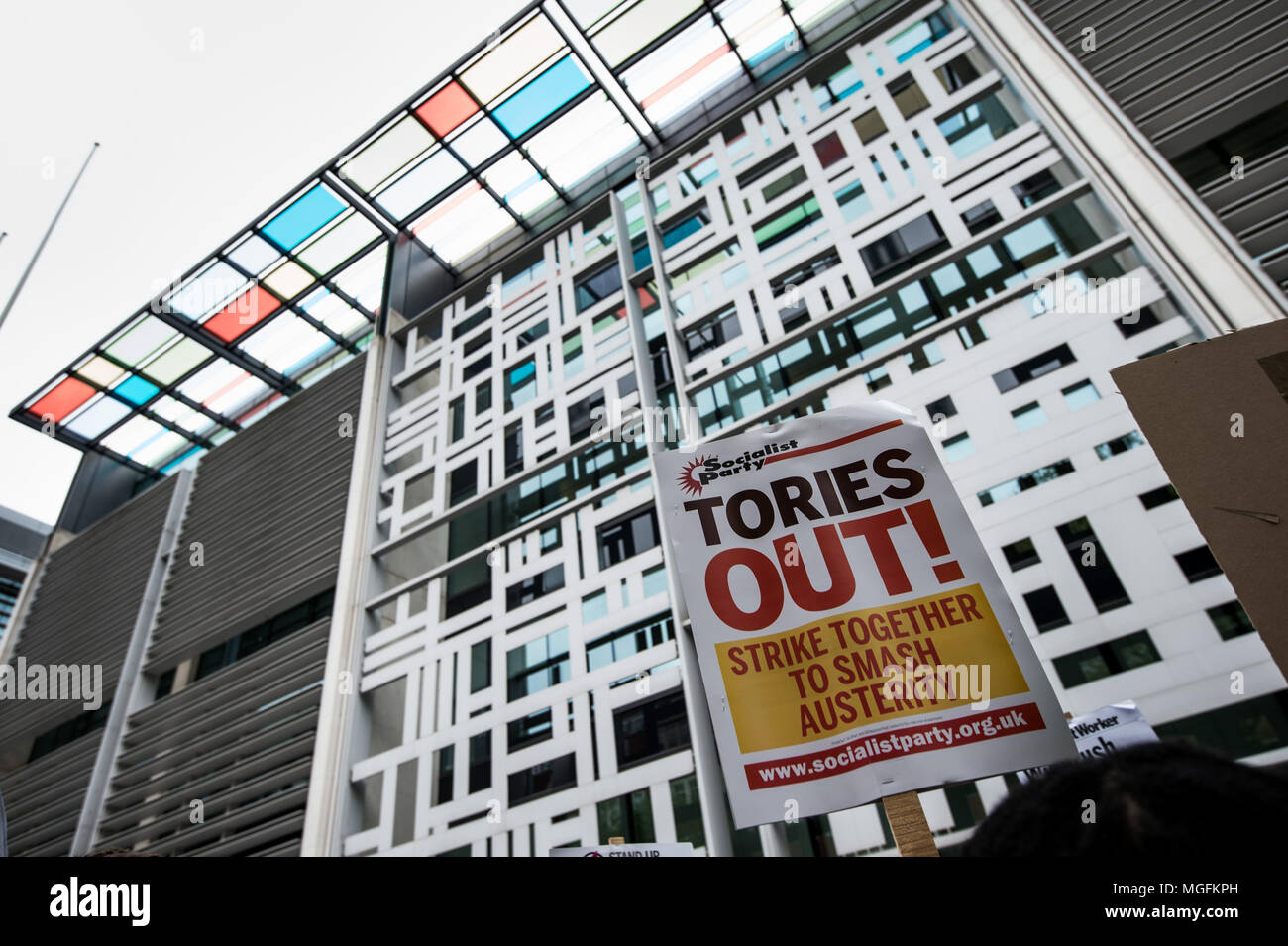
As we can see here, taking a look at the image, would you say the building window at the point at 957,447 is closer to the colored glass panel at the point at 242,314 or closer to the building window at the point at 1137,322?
the building window at the point at 1137,322

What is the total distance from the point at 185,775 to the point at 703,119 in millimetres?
12041

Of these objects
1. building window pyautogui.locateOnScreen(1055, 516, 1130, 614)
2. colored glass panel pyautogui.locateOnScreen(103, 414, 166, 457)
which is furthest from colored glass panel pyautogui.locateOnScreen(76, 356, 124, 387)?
building window pyautogui.locateOnScreen(1055, 516, 1130, 614)

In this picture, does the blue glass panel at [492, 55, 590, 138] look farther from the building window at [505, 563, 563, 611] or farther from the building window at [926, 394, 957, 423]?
the building window at [926, 394, 957, 423]

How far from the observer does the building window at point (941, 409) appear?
6.97 meters

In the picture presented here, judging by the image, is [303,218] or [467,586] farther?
[303,218]

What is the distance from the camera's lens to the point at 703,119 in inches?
498

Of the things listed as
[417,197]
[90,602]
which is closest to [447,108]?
[417,197]

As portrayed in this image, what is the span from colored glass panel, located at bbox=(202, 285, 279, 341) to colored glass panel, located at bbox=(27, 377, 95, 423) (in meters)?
3.12

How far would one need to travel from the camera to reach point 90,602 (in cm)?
1389

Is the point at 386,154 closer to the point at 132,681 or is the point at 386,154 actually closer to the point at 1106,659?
the point at 132,681

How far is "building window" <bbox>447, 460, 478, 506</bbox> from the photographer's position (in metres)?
10.6

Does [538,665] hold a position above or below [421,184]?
below

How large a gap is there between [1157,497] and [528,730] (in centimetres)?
585
